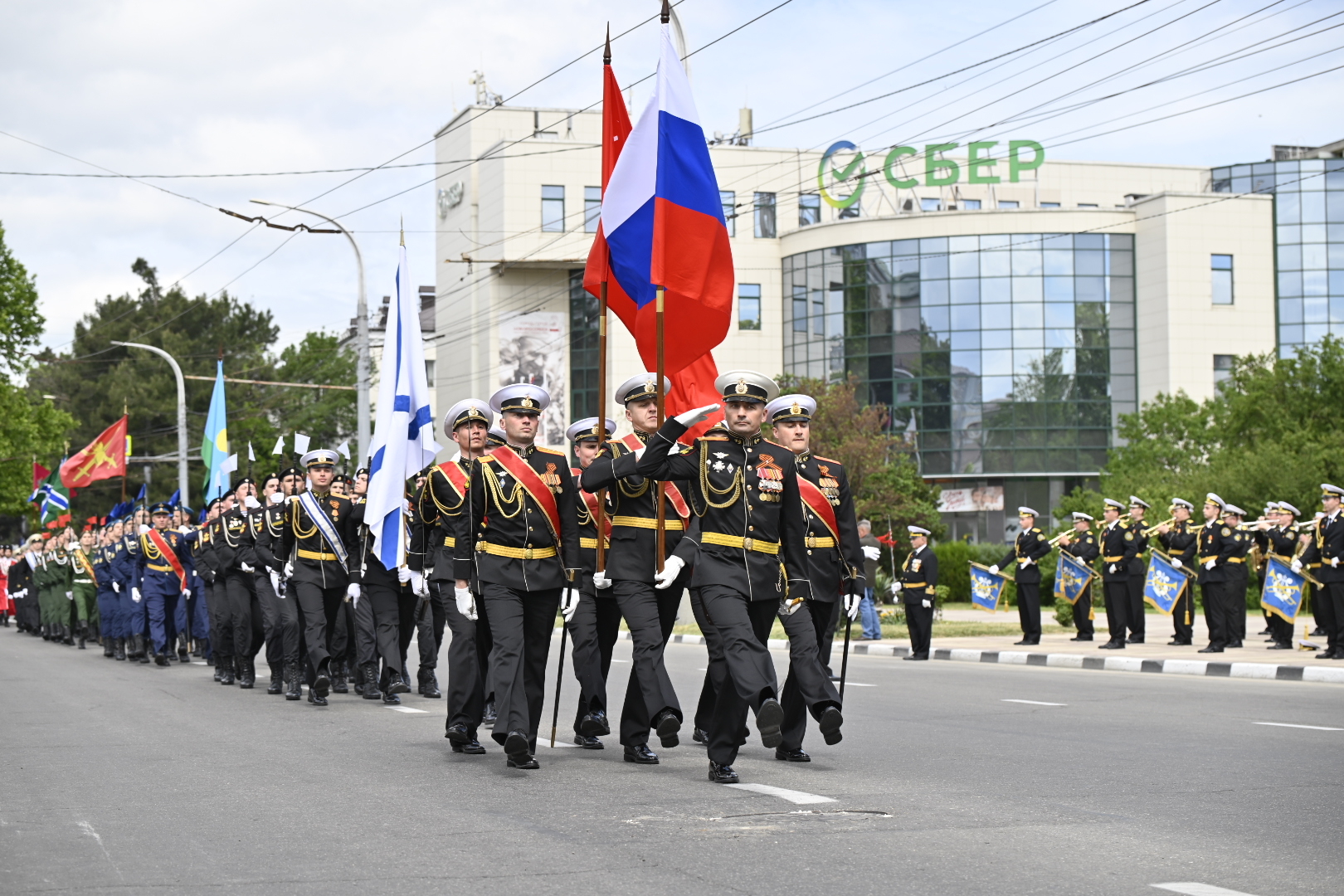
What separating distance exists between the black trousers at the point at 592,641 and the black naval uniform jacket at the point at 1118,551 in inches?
523

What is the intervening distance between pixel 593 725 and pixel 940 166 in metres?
52.7

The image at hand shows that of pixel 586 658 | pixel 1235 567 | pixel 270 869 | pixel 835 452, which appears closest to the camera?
pixel 270 869

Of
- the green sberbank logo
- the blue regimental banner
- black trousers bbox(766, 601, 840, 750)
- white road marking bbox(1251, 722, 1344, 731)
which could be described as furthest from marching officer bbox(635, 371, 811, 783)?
the green sberbank logo

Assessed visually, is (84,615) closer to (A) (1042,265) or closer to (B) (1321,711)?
(B) (1321,711)

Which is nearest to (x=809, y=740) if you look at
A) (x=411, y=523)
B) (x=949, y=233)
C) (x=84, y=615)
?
(x=411, y=523)

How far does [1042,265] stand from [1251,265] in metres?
8.16

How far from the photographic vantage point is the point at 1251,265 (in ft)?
198

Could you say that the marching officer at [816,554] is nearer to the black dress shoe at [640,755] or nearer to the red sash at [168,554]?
the black dress shoe at [640,755]

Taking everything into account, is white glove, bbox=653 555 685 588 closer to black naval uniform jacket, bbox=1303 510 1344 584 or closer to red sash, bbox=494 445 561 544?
red sash, bbox=494 445 561 544

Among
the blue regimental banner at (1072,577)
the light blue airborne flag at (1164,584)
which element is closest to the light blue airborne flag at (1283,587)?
the light blue airborne flag at (1164,584)

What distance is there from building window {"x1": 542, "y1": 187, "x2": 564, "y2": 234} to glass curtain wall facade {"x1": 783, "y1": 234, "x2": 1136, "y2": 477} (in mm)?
10672

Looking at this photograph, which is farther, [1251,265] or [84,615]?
[1251,265]

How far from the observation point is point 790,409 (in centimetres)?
959

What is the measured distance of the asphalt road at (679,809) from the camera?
19.2ft
